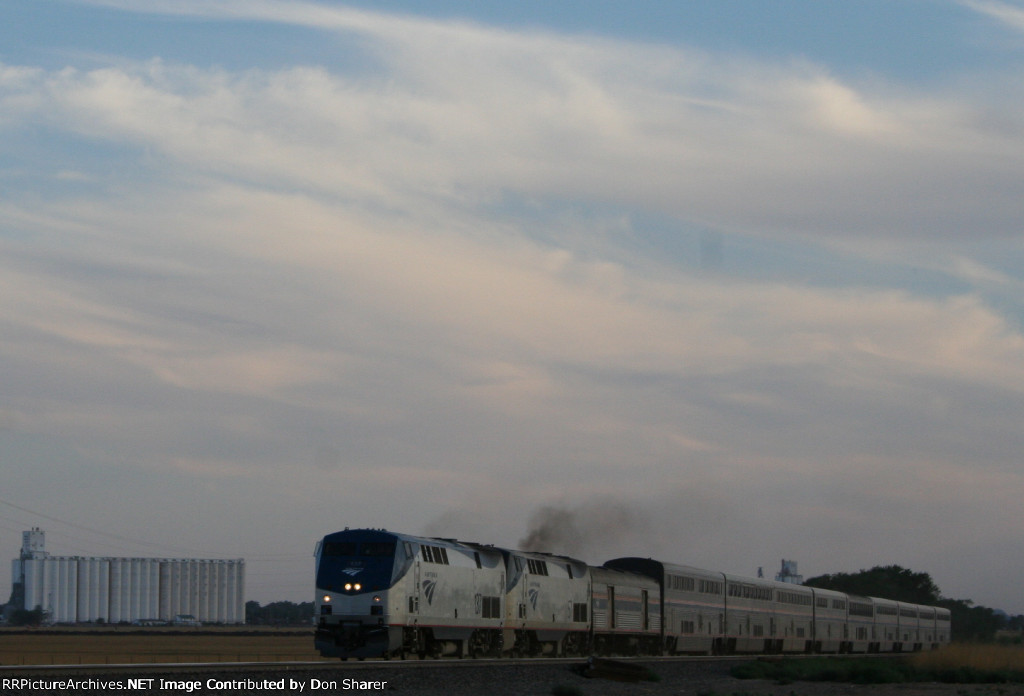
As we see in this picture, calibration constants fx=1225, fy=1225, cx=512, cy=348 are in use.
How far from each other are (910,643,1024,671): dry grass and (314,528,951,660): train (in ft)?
33.7

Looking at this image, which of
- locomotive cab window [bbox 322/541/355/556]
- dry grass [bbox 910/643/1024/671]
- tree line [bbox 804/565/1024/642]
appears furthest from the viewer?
tree line [bbox 804/565/1024/642]

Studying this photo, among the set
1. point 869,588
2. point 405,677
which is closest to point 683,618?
point 405,677

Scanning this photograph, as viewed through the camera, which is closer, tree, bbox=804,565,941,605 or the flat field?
the flat field

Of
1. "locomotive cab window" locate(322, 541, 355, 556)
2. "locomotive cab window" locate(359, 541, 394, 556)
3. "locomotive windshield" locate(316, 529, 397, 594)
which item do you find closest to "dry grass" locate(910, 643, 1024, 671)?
"locomotive cab window" locate(359, 541, 394, 556)

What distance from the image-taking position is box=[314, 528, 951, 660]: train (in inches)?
1412

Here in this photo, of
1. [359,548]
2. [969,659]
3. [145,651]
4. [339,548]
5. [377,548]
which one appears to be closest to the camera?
[377,548]

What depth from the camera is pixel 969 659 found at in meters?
54.8

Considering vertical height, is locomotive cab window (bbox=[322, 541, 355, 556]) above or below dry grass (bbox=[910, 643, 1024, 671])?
above

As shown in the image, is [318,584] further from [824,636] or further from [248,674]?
[824,636]

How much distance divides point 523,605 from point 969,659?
925 inches

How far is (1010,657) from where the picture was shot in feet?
188

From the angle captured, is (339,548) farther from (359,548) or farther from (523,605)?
(523,605)

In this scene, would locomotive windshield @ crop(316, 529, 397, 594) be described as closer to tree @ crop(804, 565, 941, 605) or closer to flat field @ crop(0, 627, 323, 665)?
flat field @ crop(0, 627, 323, 665)

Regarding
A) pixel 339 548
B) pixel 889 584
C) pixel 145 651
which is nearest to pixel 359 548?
pixel 339 548
